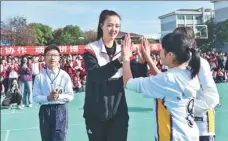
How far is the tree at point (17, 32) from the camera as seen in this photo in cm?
3154

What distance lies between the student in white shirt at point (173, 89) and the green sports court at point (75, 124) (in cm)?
252

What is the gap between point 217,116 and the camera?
5512 millimetres

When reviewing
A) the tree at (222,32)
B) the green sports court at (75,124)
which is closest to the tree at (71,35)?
the tree at (222,32)

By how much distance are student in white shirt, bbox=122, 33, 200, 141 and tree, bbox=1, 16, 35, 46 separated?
101 ft

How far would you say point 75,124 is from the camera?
5.48 meters

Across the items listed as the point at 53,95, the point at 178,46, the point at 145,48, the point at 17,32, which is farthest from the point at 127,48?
the point at 17,32

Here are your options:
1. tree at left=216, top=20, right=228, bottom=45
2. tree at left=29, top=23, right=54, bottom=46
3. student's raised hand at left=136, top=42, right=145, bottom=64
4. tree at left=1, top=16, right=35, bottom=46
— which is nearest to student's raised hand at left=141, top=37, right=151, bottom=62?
student's raised hand at left=136, top=42, right=145, bottom=64

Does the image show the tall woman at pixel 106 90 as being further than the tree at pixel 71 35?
No

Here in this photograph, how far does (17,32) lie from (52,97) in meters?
31.4

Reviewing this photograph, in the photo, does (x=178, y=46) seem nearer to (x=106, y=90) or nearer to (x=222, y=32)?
(x=106, y=90)

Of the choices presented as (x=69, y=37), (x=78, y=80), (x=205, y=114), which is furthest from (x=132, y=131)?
(x=69, y=37)

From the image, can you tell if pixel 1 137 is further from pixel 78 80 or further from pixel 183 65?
pixel 78 80

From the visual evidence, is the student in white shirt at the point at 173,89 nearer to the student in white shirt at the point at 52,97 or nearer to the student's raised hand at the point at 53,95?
the student's raised hand at the point at 53,95

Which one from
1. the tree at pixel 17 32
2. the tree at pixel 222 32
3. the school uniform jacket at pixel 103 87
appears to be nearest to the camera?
the school uniform jacket at pixel 103 87
